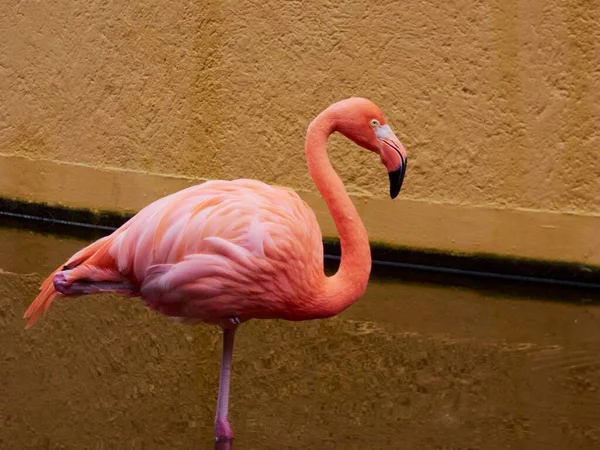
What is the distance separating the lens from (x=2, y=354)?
13.5 ft

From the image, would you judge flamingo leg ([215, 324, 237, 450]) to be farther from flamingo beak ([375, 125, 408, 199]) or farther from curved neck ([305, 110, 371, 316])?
flamingo beak ([375, 125, 408, 199])

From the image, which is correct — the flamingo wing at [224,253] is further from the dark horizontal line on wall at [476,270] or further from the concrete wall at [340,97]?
the concrete wall at [340,97]

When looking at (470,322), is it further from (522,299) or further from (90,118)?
(90,118)

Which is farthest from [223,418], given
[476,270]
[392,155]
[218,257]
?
[476,270]

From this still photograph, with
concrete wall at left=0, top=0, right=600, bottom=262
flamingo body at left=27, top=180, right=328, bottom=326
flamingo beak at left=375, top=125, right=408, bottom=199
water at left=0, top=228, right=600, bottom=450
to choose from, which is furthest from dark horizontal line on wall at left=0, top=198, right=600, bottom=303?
flamingo body at left=27, top=180, right=328, bottom=326

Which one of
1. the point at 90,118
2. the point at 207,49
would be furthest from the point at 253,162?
the point at 90,118

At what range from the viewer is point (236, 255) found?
3.14 meters

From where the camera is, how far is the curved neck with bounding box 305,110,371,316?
3.30 meters

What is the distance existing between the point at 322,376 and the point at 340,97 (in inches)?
99.1

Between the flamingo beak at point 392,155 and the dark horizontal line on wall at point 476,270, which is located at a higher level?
the flamingo beak at point 392,155

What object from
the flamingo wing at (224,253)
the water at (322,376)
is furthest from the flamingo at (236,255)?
the water at (322,376)

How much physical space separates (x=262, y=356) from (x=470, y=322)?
3.64 ft

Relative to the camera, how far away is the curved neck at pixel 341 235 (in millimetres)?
3299

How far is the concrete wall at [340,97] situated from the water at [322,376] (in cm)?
78
